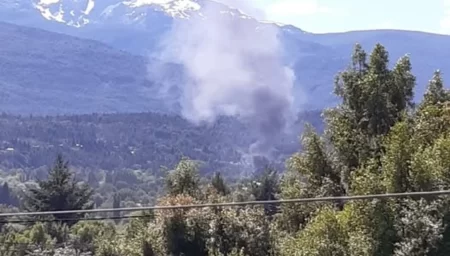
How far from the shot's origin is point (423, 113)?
24.2m

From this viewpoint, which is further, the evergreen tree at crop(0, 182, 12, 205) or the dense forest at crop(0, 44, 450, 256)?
the evergreen tree at crop(0, 182, 12, 205)

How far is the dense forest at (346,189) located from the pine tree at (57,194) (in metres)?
20.5

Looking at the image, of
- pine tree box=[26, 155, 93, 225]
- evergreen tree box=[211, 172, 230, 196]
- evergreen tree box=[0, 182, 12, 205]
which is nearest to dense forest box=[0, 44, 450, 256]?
evergreen tree box=[211, 172, 230, 196]

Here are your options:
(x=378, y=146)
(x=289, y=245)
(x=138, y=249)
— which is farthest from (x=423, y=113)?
(x=138, y=249)

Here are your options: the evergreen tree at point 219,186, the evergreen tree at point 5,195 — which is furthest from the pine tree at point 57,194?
the evergreen tree at point 5,195

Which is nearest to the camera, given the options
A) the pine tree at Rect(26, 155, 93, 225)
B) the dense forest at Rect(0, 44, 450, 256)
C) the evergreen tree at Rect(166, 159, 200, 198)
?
the dense forest at Rect(0, 44, 450, 256)

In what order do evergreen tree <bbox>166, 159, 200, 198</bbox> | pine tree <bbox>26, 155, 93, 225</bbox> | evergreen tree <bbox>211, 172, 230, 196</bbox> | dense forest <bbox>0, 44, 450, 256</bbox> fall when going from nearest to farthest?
dense forest <bbox>0, 44, 450, 256</bbox>, evergreen tree <bbox>166, 159, 200, 198</bbox>, evergreen tree <bbox>211, 172, 230, 196</bbox>, pine tree <bbox>26, 155, 93, 225</bbox>

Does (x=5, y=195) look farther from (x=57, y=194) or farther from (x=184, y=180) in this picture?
(x=184, y=180)

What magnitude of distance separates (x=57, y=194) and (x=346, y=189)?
29.4 metres

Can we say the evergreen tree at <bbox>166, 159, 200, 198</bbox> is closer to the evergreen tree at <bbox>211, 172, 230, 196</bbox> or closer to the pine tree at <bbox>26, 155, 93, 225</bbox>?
the evergreen tree at <bbox>211, 172, 230, 196</bbox>

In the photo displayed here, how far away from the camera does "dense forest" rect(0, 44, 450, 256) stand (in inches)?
765

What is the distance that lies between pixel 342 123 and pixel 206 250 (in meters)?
5.27

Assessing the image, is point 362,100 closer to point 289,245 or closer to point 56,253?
point 289,245

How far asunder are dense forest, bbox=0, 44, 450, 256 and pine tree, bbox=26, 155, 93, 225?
67.4 ft
